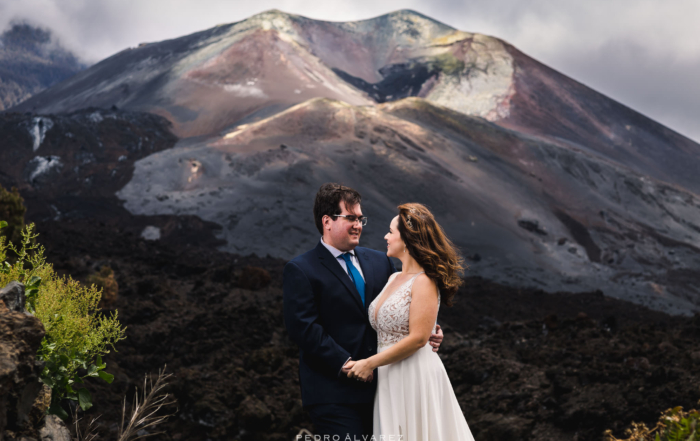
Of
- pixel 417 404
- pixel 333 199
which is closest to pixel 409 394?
pixel 417 404

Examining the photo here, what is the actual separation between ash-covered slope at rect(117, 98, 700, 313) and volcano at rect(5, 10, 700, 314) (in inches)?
3.7

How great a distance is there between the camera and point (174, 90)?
32625 millimetres

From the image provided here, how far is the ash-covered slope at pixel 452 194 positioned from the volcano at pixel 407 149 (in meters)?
0.09

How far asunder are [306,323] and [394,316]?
0.43 metres

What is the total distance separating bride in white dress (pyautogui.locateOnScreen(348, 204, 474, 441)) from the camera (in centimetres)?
261

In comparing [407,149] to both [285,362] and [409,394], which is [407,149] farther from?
[409,394]

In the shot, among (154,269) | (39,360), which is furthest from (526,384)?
(154,269)

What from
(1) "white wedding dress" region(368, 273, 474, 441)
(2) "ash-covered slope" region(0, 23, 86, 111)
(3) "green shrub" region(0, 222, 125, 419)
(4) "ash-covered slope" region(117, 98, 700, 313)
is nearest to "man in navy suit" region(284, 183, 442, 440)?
(1) "white wedding dress" region(368, 273, 474, 441)

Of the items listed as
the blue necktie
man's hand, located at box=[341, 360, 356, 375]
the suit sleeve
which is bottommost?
man's hand, located at box=[341, 360, 356, 375]

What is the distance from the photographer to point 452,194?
2473 centimetres

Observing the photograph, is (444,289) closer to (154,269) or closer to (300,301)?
(300,301)

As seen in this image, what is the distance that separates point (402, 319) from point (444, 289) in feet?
0.88

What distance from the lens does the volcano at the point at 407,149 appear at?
855 inches

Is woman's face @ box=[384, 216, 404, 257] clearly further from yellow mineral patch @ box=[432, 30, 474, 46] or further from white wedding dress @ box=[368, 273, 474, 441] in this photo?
yellow mineral patch @ box=[432, 30, 474, 46]
